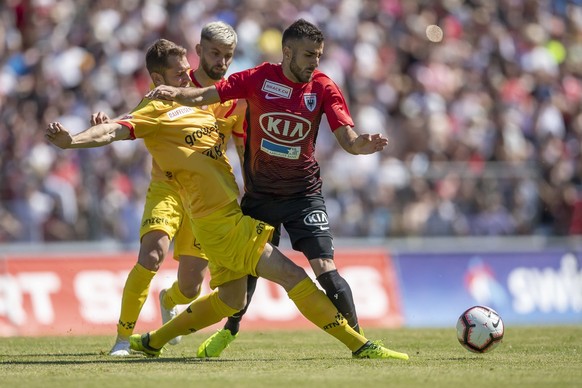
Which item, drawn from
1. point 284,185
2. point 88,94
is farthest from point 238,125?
point 88,94

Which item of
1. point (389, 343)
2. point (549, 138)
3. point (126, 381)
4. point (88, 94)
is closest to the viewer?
point (126, 381)

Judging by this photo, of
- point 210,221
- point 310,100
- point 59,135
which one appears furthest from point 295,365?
point 59,135

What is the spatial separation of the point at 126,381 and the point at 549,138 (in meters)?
14.2

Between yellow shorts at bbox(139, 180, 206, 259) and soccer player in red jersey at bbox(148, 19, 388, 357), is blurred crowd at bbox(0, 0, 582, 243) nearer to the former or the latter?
yellow shorts at bbox(139, 180, 206, 259)

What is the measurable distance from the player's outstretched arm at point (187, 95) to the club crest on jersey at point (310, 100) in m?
0.79

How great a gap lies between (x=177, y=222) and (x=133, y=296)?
86 cm

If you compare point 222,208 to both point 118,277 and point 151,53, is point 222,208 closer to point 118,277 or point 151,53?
point 151,53

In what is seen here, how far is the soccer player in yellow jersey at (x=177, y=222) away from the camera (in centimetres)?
1007

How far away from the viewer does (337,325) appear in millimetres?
9406

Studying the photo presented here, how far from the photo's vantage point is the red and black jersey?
9539 mm

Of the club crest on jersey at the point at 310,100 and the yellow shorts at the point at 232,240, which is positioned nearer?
the yellow shorts at the point at 232,240

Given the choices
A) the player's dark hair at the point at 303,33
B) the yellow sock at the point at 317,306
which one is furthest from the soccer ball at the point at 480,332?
the player's dark hair at the point at 303,33

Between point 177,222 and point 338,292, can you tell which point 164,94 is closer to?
point 177,222

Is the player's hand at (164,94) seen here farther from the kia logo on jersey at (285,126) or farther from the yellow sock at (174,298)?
the yellow sock at (174,298)
